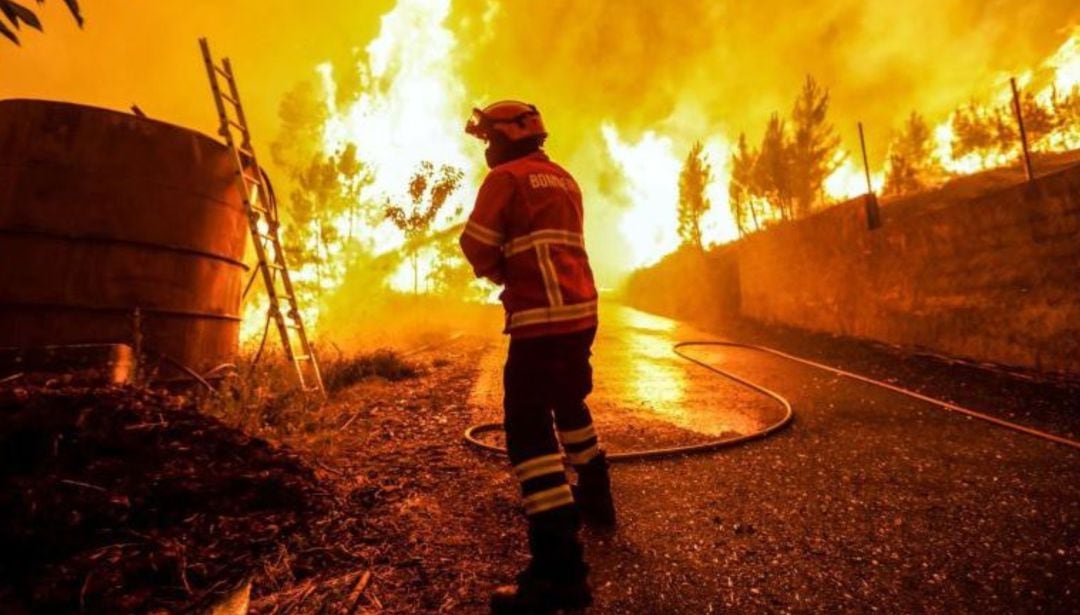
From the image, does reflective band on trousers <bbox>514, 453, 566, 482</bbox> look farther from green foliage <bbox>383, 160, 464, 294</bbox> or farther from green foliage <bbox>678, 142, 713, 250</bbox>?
green foliage <bbox>678, 142, 713, 250</bbox>

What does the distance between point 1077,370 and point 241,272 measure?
9689 millimetres

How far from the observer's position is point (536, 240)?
7.55 feet

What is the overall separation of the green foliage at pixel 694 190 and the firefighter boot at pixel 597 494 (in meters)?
29.7

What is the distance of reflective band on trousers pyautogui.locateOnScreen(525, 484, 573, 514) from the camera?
202 centimetres

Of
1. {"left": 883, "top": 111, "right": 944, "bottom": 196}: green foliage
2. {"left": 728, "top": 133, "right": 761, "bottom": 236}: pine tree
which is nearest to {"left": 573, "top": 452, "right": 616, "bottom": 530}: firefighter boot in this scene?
{"left": 728, "top": 133, "right": 761, "bottom": 236}: pine tree

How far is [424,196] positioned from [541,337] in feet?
44.3

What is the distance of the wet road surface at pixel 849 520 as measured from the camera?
6.52 feet

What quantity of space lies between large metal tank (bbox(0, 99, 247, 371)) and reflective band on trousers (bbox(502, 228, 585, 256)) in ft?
14.1

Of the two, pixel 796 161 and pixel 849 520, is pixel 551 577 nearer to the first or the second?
pixel 849 520

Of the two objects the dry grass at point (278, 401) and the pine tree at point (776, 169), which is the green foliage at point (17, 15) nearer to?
the dry grass at point (278, 401)

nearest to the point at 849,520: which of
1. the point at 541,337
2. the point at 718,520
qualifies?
the point at 718,520

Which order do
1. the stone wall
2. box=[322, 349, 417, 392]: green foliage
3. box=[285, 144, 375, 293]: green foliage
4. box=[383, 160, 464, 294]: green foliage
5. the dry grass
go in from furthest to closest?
box=[285, 144, 375, 293]: green foliage < box=[383, 160, 464, 294]: green foliage < box=[322, 349, 417, 392]: green foliage < the stone wall < the dry grass

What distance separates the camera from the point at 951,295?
7008mm

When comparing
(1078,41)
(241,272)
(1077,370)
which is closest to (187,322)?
(241,272)
